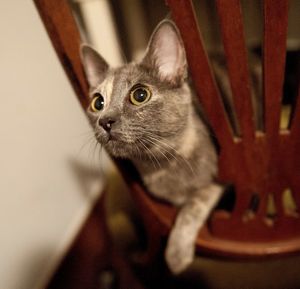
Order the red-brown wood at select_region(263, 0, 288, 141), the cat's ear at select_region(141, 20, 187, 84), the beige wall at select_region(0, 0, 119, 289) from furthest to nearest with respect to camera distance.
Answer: the beige wall at select_region(0, 0, 119, 289) < the cat's ear at select_region(141, 20, 187, 84) < the red-brown wood at select_region(263, 0, 288, 141)

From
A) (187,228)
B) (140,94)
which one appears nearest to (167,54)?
(140,94)

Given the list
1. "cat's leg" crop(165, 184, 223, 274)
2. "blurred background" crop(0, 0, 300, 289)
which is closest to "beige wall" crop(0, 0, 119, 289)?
"blurred background" crop(0, 0, 300, 289)

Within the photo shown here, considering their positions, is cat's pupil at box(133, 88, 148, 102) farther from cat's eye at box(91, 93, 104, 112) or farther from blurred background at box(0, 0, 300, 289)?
blurred background at box(0, 0, 300, 289)

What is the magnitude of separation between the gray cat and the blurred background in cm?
16

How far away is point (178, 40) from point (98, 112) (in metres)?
0.24

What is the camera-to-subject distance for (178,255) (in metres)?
0.82

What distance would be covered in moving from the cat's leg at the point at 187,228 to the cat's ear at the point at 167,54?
33 cm

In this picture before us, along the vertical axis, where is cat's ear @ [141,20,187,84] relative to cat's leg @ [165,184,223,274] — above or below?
above

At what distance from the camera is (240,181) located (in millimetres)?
723

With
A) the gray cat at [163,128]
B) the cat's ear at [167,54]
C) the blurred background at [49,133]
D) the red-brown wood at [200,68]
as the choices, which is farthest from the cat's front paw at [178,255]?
the cat's ear at [167,54]

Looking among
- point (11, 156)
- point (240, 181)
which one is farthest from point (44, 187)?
point (240, 181)

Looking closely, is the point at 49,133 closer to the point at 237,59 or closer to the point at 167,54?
the point at 167,54

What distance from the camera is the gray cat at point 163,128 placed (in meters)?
0.67

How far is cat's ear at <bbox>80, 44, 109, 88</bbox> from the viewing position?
71cm
